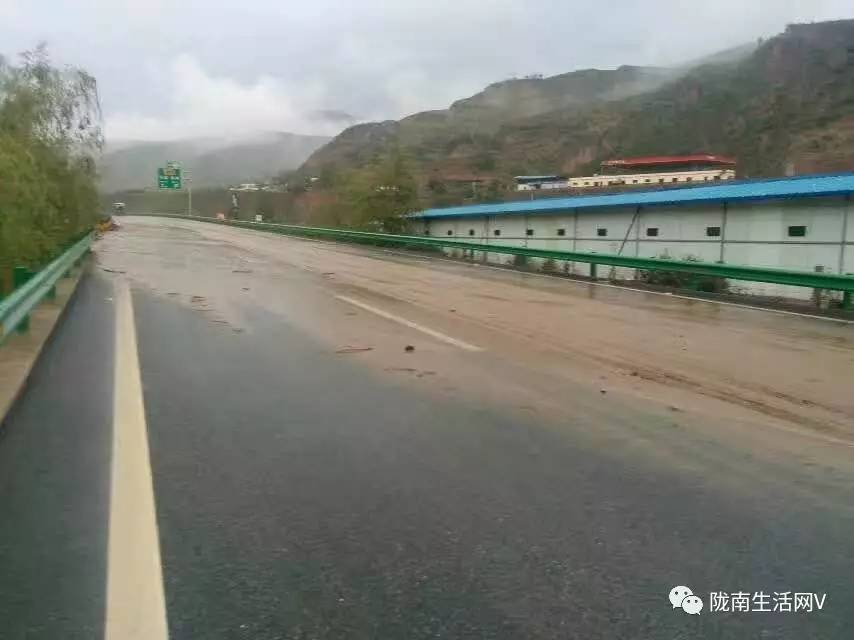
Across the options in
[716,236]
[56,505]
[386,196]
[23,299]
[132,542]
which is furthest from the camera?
[386,196]

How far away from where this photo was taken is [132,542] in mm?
3953

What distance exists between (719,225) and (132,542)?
24687mm

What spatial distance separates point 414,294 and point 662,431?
10986mm

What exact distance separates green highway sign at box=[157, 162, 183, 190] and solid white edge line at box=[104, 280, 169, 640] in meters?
74.0

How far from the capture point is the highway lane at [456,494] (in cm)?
336

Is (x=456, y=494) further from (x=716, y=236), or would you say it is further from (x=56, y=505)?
(x=716, y=236)

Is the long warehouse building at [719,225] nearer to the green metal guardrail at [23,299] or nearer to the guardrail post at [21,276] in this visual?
the green metal guardrail at [23,299]

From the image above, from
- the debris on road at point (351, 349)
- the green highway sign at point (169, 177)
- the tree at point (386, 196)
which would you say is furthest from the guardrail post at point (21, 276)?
the green highway sign at point (169, 177)

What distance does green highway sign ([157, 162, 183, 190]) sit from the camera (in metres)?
75.7

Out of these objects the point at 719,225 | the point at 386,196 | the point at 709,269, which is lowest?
the point at 709,269

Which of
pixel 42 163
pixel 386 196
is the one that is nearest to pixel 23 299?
pixel 42 163

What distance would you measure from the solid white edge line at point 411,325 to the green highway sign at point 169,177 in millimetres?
65929

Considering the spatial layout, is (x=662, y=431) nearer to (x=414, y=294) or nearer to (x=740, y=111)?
(x=414, y=294)

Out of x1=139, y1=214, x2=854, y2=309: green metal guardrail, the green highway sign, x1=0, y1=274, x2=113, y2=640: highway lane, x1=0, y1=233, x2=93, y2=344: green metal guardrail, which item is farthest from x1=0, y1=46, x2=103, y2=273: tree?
the green highway sign
